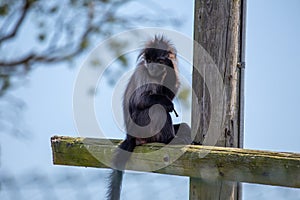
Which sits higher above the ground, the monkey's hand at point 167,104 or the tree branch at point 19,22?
the tree branch at point 19,22

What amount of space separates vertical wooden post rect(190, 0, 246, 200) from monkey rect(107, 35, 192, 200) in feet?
1.73

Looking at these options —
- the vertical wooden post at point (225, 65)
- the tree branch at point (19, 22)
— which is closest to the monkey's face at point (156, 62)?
the vertical wooden post at point (225, 65)

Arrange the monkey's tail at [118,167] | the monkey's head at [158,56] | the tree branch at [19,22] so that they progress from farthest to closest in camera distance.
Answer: the tree branch at [19,22], the monkey's head at [158,56], the monkey's tail at [118,167]

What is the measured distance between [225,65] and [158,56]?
3.07 ft

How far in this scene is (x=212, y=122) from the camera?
114 inches

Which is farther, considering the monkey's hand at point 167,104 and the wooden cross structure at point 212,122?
the monkey's hand at point 167,104

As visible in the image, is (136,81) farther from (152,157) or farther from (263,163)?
(263,163)

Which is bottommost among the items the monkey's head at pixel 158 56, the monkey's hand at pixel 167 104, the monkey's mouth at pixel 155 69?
the monkey's hand at pixel 167 104

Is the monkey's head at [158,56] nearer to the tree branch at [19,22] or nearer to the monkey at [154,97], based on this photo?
the monkey at [154,97]

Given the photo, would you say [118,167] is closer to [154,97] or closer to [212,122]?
[212,122]

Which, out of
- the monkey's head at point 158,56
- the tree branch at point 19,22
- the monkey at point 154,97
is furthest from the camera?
the tree branch at point 19,22

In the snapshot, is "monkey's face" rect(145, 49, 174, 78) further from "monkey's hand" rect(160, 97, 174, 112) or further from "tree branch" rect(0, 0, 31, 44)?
"tree branch" rect(0, 0, 31, 44)

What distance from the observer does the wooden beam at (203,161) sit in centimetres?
238

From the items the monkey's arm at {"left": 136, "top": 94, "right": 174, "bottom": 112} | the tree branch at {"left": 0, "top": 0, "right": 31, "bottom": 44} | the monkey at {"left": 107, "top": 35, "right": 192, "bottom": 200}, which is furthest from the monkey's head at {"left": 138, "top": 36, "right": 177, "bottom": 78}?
the tree branch at {"left": 0, "top": 0, "right": 31, "bottom": 44}
